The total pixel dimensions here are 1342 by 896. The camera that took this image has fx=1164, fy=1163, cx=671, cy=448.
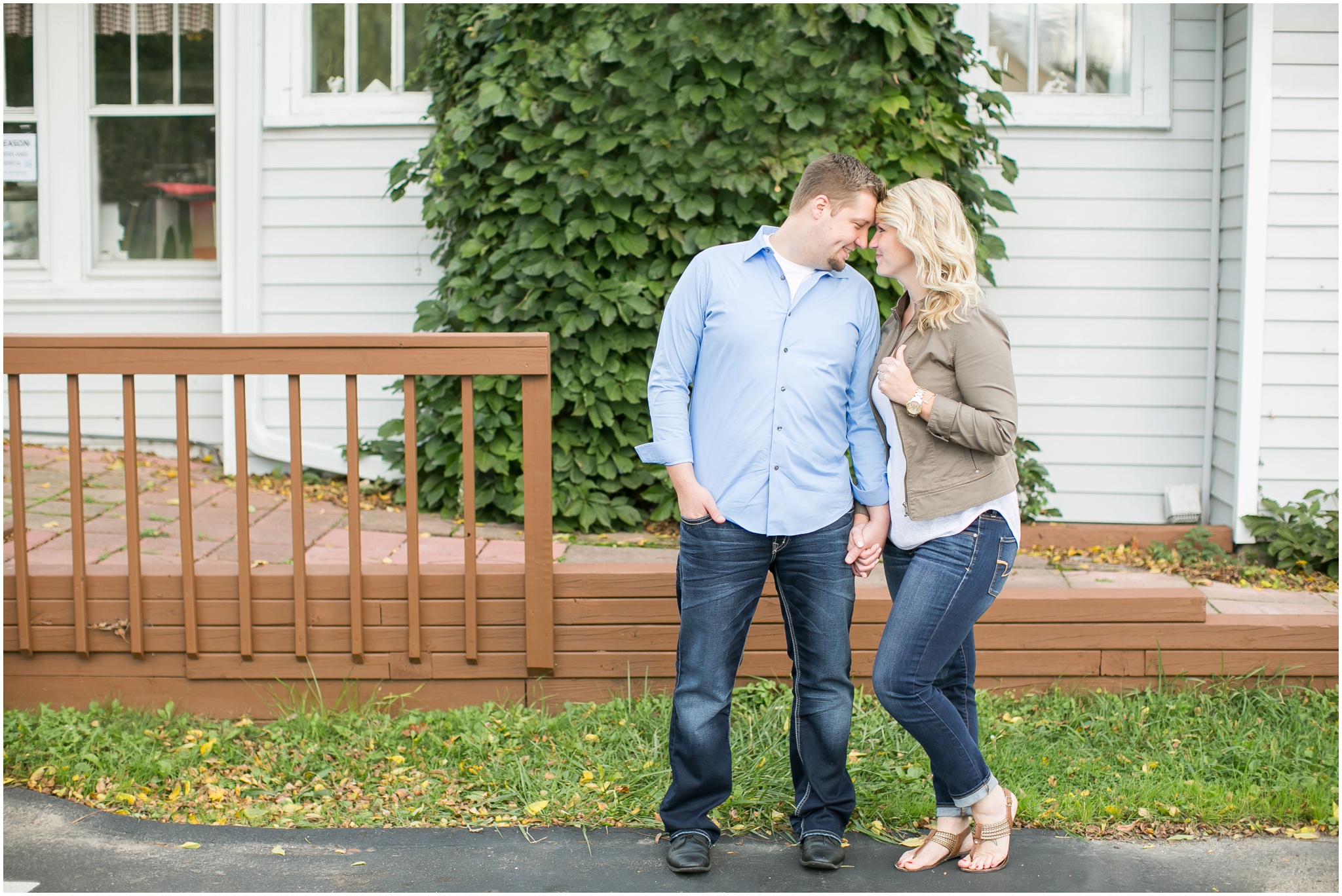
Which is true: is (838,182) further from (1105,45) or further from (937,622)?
(1105,45)

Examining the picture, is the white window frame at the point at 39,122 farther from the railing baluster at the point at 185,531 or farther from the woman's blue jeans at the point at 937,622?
the woman's blue jeans at the point at 937,622

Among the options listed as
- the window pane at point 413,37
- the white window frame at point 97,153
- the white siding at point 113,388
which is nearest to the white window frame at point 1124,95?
the window pane at point 413,37

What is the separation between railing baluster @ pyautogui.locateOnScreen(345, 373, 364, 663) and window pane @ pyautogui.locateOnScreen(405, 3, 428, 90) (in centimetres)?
273

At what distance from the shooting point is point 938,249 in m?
2.83

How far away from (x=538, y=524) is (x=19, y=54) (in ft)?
15.8

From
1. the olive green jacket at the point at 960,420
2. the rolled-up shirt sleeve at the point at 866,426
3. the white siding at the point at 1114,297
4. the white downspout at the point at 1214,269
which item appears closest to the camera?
the olive green jacket at the point at 960,420

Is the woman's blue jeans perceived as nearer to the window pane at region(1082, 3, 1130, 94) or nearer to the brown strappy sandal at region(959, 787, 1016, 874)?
the brown strappy sandal at region(959, 787, 1016, 874)

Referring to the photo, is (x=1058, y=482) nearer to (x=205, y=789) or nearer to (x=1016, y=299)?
(x=1016, y=299)

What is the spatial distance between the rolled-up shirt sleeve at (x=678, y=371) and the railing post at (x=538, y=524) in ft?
2.76

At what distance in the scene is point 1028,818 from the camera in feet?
11.1

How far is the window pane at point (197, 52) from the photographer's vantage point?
6410 millimetres

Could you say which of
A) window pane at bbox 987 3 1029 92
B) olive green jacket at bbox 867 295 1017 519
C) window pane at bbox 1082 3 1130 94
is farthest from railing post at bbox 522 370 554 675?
window pane at bbox 1082 3 1130 94

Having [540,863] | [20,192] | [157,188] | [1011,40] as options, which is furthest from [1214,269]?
[20,192]

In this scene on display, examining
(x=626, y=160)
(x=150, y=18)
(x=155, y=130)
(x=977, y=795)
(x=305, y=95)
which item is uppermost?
(x=150, y=18)
